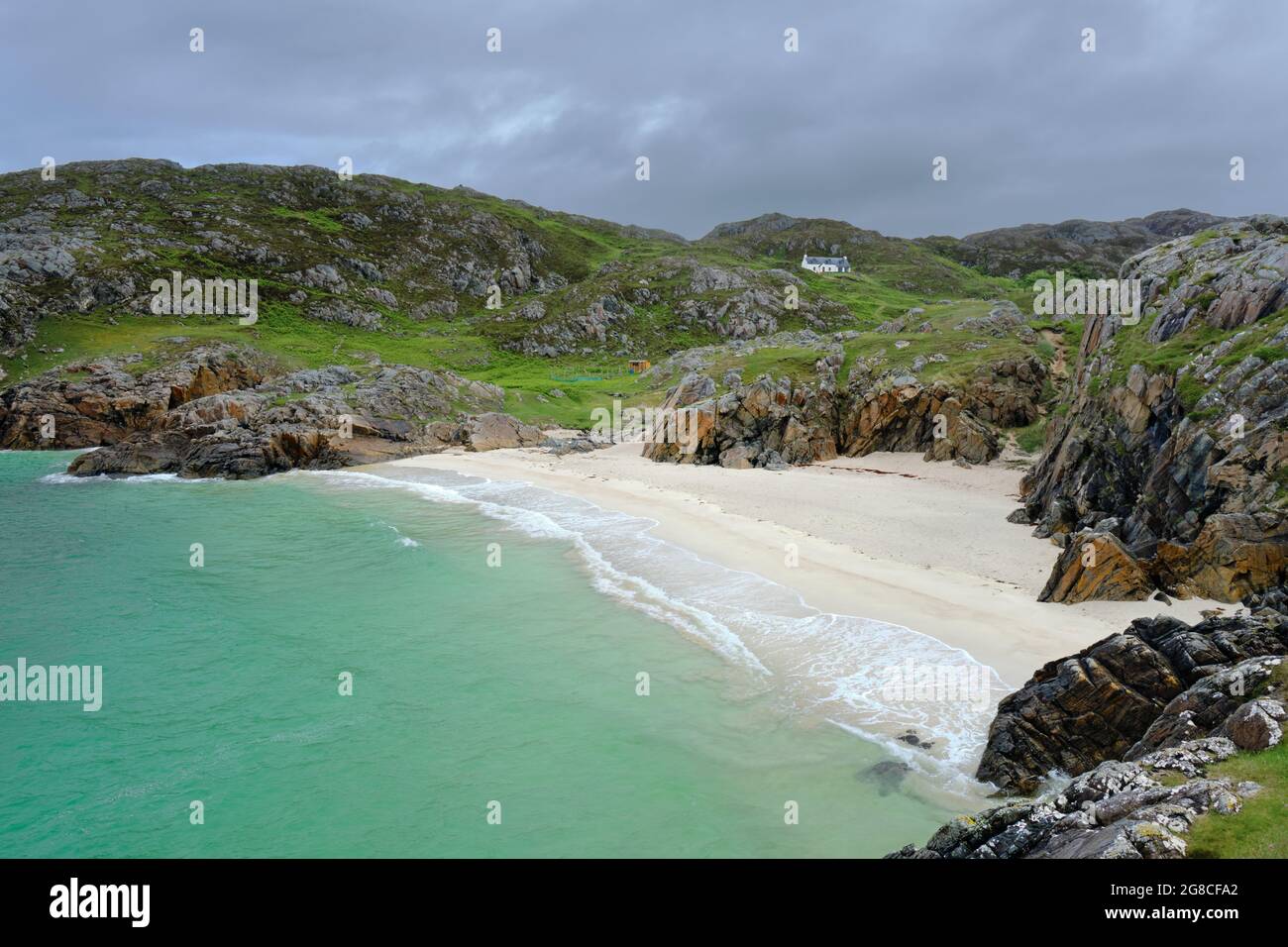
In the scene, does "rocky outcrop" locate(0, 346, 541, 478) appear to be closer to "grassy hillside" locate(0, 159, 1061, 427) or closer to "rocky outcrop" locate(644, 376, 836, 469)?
"grassy hillside" locate(0, 159, 1061, 427)

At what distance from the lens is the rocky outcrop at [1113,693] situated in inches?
397

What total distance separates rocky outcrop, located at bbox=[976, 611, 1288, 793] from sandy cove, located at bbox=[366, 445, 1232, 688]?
9.85 ft

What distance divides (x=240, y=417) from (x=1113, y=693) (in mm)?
59636

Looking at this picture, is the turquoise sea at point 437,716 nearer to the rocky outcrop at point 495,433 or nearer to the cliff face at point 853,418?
the cliff face at point 853,418

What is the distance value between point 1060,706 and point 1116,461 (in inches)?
547

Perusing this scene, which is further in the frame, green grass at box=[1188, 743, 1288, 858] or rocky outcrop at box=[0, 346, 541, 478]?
rocky outcrop at box=[0, 346, 541, 478]

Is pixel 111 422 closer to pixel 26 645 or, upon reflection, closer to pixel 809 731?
pixel 26 645

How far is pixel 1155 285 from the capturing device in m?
24.8

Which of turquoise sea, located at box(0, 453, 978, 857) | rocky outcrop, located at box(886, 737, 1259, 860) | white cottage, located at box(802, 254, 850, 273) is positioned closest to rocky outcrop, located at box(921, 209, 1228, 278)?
white cottage, located at box(802, 254, 850, 273)

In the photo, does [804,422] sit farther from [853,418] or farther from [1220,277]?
[1220,277]

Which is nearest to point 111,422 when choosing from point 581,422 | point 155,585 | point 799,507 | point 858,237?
point 581,422

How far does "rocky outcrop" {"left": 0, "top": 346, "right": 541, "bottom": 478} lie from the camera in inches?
1955

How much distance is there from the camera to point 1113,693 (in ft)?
34.3

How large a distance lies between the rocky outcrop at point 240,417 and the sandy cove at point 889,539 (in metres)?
13.3
